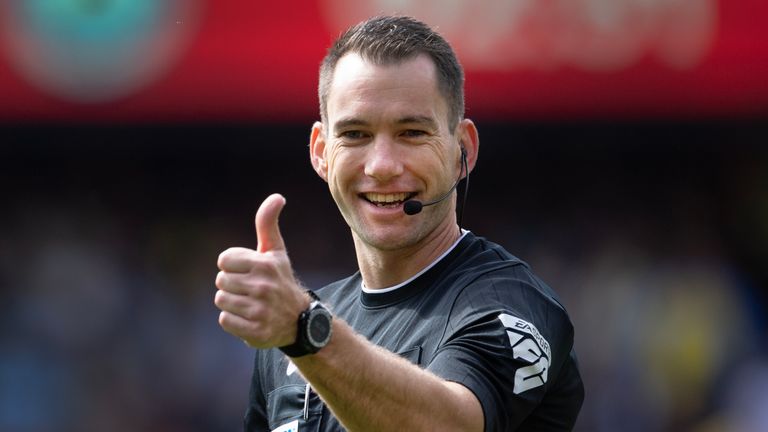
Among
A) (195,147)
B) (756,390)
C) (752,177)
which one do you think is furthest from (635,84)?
(195,147)

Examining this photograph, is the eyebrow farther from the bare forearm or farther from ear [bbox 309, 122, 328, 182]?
the bare forearm

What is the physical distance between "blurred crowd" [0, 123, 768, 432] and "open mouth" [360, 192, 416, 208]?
3986 mm

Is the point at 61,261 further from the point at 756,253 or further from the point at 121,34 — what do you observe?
the point at 756,253

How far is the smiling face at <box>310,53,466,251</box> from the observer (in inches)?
122

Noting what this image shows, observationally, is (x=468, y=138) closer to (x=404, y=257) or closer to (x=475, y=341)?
(x=404, y=257)

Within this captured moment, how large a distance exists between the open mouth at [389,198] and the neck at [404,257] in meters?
0.13

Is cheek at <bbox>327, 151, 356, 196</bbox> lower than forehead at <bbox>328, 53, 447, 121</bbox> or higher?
→ lower

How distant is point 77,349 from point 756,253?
4050 millimetres

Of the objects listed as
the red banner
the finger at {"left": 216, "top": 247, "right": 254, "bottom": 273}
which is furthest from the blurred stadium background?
the finger at {"left": 216, "top": 247, "right": 254, "bottom": 273}

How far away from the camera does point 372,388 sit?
2.43m

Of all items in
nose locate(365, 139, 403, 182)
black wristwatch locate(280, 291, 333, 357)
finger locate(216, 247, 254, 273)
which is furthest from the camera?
nose locate(365, 139, 403, 182)

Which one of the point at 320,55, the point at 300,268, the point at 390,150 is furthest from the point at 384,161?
the point at 300,268

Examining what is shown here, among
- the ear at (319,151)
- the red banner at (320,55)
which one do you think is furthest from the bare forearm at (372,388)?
the red banner at (320,55)

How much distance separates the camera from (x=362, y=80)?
3168 millimetres
